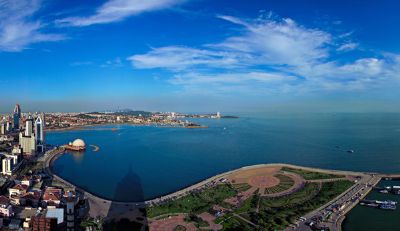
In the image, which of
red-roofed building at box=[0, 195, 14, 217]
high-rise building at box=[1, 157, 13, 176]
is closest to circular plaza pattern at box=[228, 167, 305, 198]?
red-roofed building at box=[0, 195, 14, 217]

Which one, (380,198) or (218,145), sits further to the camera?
(218,145)

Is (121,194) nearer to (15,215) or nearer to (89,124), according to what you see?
(15,215)

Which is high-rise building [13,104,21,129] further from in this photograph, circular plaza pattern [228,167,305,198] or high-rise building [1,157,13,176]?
circular plaza pattern [228,167,305,198]

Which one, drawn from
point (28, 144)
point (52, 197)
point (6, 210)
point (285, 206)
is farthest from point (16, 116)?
point (285, 206)

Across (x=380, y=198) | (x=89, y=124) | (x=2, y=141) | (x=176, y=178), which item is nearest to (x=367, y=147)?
(x=380, y=198)

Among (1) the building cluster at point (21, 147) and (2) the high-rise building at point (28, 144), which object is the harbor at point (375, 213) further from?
(2) the high-rise building at point (28, 144)

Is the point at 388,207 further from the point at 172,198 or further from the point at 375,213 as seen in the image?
the point at 172,198
